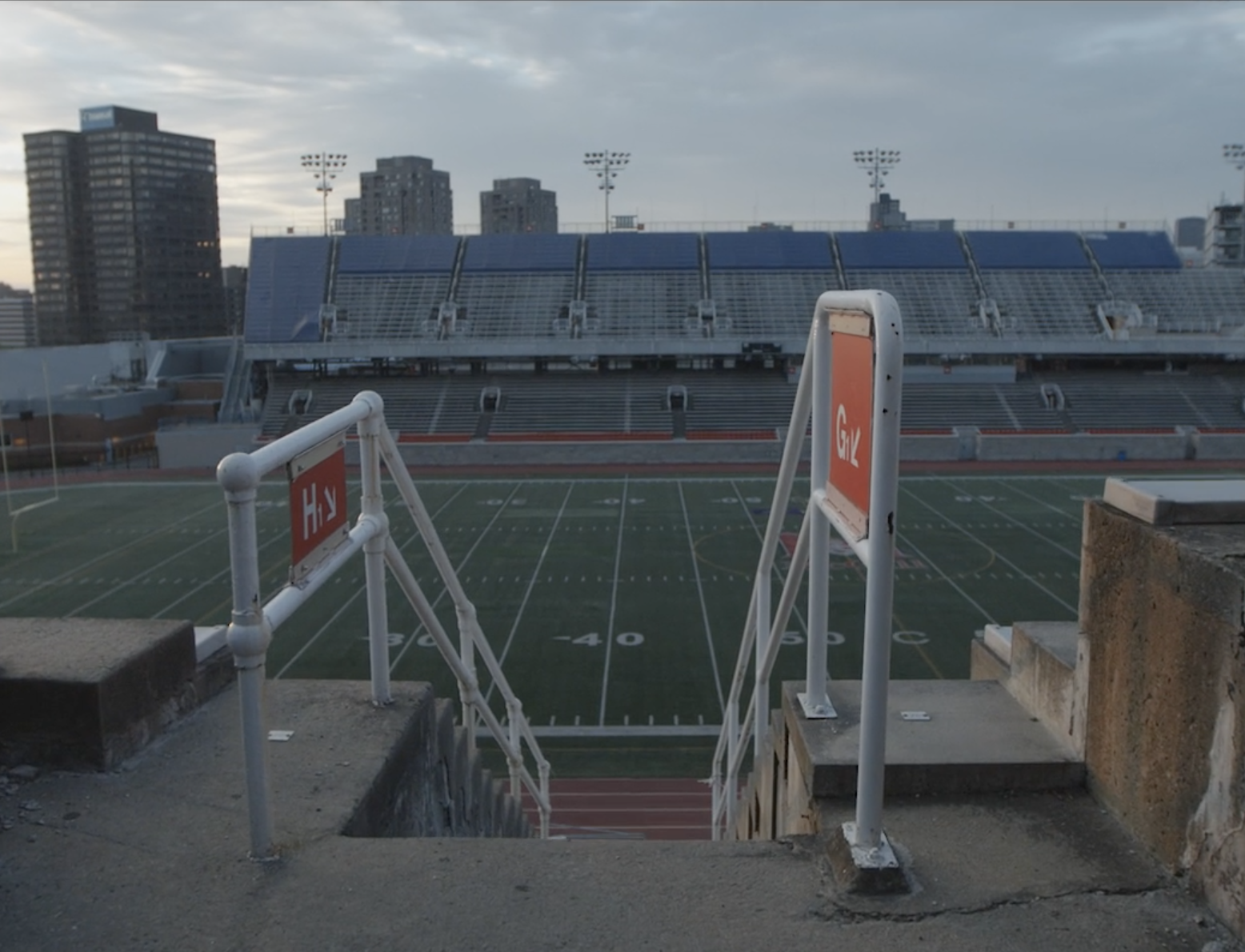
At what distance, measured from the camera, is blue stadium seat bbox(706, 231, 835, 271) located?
5044 cm

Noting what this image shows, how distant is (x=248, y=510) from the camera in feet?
11.3

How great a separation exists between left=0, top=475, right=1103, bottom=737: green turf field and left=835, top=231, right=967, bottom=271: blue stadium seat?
20142 millimetres

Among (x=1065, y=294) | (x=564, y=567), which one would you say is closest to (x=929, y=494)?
(x=564, y=567)

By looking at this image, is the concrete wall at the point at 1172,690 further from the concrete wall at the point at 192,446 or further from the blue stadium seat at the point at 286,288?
the blue stadium seat at the point at 286,288

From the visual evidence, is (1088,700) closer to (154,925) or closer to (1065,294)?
(154,925)

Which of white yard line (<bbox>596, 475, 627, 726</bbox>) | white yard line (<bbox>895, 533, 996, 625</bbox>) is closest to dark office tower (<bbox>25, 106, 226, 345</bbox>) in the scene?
white yard line (<bbox>596, 475, 627, 726</bbox>)

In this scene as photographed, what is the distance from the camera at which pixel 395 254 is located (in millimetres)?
51625

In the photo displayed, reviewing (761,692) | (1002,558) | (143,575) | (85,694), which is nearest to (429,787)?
(85,694)

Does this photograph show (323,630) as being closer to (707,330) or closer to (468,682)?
(468,682)

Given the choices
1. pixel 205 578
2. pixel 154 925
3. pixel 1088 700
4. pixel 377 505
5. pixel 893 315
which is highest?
pixel 893 315

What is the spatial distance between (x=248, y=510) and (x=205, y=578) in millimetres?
19654

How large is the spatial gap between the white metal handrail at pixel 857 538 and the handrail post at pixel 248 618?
1860 millimetres

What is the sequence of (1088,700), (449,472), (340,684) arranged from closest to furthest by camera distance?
(1088,700) → (340,684) → (449,472)

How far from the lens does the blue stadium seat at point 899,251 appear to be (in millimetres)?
50219
